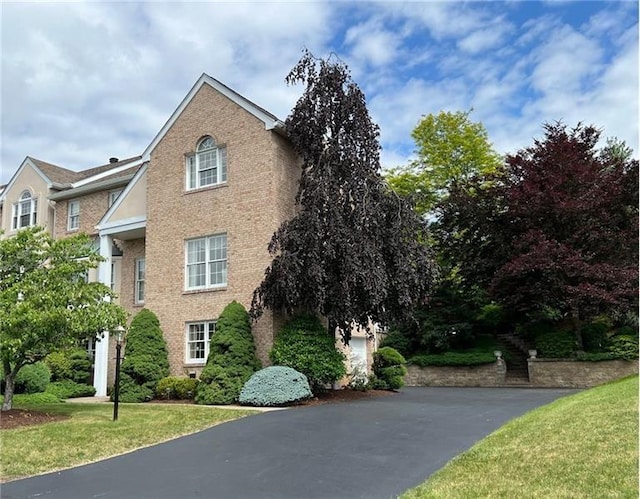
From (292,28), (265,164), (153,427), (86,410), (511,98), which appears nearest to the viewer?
(292,28)

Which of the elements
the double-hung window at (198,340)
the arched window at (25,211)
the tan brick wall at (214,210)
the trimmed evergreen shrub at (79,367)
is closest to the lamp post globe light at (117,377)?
the double-hung window at (198,340)

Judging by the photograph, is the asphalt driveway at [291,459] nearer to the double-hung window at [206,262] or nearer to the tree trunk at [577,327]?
the double-hung window at [206,262]

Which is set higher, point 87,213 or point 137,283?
point 87,213

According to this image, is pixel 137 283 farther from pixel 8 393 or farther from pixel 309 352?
pixel 8 393

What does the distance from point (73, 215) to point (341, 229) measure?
1442 centimetres

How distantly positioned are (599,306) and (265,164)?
13.4m

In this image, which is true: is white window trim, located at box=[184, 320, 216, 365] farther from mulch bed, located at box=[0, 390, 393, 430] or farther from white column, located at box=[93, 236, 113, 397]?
white column, located at box=[93, 236, 113, 397]

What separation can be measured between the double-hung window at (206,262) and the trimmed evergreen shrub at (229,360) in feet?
5.42

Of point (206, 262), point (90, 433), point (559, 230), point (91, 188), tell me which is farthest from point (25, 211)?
point (559, 230)

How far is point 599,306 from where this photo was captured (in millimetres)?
22094

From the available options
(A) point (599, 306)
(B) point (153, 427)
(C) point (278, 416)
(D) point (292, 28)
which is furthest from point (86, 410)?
(A) point (599, 306)

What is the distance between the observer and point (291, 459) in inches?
365

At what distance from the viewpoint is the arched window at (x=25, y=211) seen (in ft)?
88.8

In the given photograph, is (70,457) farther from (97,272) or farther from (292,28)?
(97,272)
